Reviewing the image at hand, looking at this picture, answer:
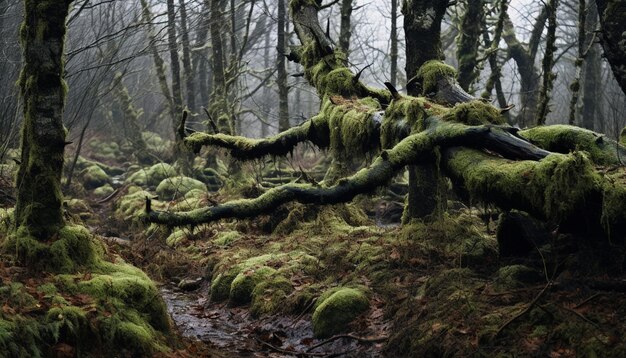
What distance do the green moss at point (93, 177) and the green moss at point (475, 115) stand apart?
19183 millimetres

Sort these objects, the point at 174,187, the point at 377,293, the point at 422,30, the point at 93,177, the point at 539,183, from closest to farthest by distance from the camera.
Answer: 1. the point at 539,183
2. the point at 377,293
3. the point at 422,30
4. the point at 174,187
5. the point at 93,177

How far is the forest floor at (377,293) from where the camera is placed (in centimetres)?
592

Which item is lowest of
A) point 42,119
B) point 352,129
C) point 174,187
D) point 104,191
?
point 104,191

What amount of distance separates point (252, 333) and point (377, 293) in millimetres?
1768

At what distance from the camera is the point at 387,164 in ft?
25.6

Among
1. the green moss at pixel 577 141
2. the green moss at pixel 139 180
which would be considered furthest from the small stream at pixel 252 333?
the green moss at pixel 139 180

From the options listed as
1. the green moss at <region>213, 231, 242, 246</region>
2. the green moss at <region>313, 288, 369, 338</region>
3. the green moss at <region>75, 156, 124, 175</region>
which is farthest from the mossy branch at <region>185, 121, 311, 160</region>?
the green moss at <region>75, 156, 124, 175</region>

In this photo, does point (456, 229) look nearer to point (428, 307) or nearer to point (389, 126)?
point (389, 126)

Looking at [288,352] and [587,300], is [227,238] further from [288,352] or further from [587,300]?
[587,300]

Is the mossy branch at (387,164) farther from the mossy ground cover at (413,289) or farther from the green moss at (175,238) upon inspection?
the green moss at (175,238)

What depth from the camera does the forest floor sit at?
5.92 meters

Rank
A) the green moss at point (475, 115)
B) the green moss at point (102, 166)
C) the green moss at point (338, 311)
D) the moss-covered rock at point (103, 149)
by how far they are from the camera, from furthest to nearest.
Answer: the moss-covered rock at point (103, 149) < the green moss at point (102, 166) < the green moss at point (475, 115) < the green moss at point (338, 311)

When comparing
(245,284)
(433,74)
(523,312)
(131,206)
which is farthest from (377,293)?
(131,206)

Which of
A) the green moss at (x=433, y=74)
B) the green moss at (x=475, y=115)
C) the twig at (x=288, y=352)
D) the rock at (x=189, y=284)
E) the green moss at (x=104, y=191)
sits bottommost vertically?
the rock at (x=189, y=284)
